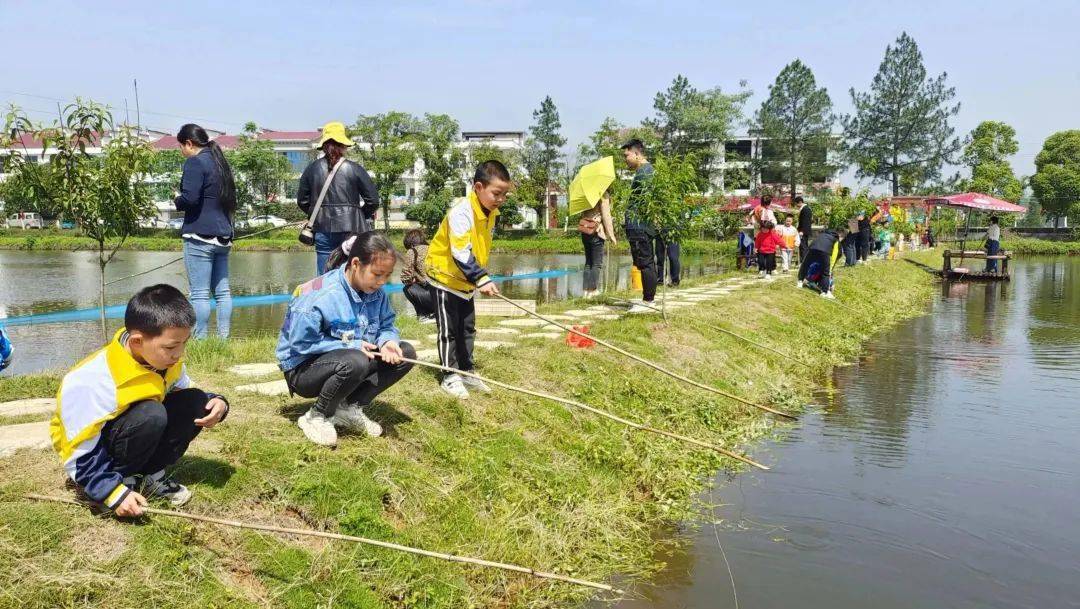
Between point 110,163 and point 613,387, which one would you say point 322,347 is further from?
point 110,163

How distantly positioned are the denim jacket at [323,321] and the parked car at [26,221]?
2283 inches

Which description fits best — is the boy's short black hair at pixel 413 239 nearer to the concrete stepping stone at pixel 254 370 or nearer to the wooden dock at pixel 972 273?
the concrete stepping stone at pixel 254 370

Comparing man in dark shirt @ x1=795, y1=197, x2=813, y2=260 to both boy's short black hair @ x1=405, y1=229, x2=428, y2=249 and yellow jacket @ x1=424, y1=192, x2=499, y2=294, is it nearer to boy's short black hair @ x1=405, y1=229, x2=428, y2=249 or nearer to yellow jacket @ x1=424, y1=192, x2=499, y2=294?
boy's short black hair @ x1=405, y1=229, x2=428, y2=249

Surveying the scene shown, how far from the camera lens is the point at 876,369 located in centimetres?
893

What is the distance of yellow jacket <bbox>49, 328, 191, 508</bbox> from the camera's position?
2.77 m

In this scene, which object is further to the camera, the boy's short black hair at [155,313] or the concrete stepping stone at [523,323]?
the concrete stepping stone at [523,323]

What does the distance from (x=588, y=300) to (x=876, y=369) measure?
144 inches

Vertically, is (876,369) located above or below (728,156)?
below

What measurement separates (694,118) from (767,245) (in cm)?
3515

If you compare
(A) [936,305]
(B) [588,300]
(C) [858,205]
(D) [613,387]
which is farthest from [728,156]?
(D) [613,387]

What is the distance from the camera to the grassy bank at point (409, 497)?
273 cm

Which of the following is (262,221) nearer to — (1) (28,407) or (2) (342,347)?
(1) (28,407)

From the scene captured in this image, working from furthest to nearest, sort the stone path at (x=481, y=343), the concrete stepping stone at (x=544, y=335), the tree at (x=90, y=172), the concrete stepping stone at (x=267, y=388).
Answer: the concrete stepping stone at (x=544, y=335) → the tree at (x=90, y=172) → the concrete stepping stone at (x=267, y=388) → the stone path at (x=481, y=343)

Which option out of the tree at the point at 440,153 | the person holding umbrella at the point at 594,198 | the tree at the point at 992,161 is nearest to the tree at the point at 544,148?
the tree at the point at 440,153
